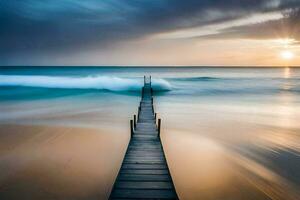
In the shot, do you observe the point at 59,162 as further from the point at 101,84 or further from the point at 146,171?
the point at 101,84

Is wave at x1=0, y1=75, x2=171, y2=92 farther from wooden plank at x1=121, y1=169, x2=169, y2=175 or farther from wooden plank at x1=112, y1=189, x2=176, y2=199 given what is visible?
wooden plank at x1=112, y1=189, x2=176, y2=199

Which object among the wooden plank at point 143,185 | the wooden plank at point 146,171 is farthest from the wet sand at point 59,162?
the wooden plank at point 143,185

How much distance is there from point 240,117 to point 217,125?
3.09 meters

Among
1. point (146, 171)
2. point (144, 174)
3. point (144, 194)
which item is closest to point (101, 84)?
point (146, 171)

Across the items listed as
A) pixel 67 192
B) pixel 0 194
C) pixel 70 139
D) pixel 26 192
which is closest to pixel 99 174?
pixel 67 192

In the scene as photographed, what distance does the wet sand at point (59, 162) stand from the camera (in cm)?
671

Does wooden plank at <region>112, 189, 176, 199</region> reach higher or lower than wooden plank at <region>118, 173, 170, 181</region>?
lower

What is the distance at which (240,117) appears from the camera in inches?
642

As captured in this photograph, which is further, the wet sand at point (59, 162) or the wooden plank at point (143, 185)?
the wet sand at point (59, 162)

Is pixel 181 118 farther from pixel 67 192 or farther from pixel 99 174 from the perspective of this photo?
pixel 67 192

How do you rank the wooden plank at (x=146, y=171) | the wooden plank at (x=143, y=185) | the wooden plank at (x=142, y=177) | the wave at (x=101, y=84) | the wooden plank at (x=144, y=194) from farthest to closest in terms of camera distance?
1. the wave at (x=101, y=84)
2. the wooden plank at (x=146, y=171)
3. the wooden plank at (x=142, y=177)
4. the wooden plank at (x=143, y=185)
5. the wooden plank at (x=144, y=194)

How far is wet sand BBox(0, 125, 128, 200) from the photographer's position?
Result: 6.71m

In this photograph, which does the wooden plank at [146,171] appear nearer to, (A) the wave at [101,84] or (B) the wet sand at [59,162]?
(B) the wet sand at [59,162]

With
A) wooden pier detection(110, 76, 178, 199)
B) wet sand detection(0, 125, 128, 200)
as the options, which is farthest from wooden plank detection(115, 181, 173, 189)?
wet sand detection(0, 125, 128, 200)
